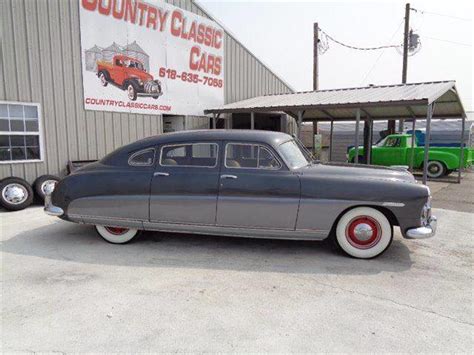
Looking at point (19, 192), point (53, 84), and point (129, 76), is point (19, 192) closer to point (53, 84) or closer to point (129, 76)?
point (53, 84)

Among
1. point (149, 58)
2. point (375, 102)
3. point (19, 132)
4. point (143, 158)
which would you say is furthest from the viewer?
point (149, 58)

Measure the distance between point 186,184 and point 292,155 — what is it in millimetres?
1482

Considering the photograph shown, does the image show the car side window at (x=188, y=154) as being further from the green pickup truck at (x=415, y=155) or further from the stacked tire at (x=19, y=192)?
the green pickup truck at (x=415, y=155)

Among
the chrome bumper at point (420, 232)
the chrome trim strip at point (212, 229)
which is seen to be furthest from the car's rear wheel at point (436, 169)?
the chrome trim strip at point (212, 229)

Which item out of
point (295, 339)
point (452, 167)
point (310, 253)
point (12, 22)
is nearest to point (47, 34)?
point (12, 22)

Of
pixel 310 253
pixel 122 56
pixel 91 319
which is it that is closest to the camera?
pixel 91 319

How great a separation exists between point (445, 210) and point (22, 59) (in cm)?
971

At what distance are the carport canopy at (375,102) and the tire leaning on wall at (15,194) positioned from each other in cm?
634

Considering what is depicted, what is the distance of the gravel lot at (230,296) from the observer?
267 centimetres

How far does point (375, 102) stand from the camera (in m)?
9.24

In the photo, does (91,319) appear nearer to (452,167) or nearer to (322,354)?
(322,354)

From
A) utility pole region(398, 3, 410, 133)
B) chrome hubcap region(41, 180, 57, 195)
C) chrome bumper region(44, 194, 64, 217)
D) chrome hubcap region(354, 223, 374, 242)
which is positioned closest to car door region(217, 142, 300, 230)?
chrome hubcap region(354, 223, 374, 242)

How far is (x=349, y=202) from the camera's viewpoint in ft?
14.0

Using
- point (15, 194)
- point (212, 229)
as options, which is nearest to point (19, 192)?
point (15, 194)
